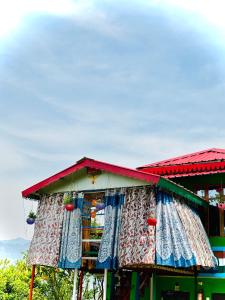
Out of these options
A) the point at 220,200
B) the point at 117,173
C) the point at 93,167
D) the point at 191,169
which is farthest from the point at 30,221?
the point at 220,200

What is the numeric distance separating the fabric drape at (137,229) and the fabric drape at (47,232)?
3000mm

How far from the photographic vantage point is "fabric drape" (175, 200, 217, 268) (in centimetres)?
1689

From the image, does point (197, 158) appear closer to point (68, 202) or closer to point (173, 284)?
point (173, 284)

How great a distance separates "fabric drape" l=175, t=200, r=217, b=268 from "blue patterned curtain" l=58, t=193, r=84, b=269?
3.90m

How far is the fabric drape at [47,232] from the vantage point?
18562mm

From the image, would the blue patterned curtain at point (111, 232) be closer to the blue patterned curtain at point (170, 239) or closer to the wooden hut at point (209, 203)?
the blue patterned curtain at point (170, 239)

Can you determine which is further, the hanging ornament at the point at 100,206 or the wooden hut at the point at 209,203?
the wooden hut at the point at 209,203

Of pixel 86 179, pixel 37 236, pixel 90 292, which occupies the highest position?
pixel 86 179

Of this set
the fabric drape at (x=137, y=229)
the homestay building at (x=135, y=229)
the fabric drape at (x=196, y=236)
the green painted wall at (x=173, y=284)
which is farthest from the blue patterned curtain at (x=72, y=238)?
the green painted wall at (x=173, y=284)

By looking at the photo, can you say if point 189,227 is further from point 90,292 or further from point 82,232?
point 90,292

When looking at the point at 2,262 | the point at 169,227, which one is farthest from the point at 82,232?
the point at 2,262

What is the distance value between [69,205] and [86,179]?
1.31m

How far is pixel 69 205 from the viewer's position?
18328 mm

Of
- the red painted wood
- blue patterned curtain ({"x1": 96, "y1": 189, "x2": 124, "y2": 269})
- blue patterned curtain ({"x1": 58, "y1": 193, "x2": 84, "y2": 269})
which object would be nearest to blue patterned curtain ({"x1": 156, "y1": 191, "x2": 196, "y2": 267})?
blue patterned curtain ({"x1": 96, "y1": 189, "x2": 124, "y2": 269})
